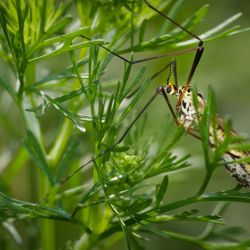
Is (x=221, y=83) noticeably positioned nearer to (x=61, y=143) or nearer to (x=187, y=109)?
(x=187, y=109)

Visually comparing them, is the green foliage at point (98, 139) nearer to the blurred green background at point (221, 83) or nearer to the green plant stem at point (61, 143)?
the green plant stem at point (61, 143)

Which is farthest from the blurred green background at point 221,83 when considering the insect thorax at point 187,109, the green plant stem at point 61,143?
the green plant stem at point 61,143

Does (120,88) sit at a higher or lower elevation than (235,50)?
lower

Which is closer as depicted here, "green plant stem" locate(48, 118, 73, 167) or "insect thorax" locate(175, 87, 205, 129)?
"green plant stem" locate(48, 118, 73, 167)

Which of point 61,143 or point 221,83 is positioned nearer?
point 61,143

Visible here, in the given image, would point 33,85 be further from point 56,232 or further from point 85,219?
point 56,232

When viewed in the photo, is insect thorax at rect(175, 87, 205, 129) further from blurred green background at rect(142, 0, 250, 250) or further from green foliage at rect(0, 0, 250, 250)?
blurred green background at rect(142, 0, 250, 250)

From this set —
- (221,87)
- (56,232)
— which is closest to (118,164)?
(56,232)

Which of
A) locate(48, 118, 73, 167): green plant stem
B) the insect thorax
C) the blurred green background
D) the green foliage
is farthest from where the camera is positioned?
the blurred green background

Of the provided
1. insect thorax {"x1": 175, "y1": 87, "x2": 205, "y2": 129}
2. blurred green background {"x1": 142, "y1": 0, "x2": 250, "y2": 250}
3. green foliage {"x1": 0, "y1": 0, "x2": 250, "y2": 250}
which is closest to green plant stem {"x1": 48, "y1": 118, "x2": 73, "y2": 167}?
green foliage {"x1": 0, "y1": 0, "x2": 250, "y2": 250}

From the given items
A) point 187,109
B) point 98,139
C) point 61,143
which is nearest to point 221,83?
point 187,109

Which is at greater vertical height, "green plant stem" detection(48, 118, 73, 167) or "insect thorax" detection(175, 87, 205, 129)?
"insect thorax" detection(175, 87, 205, 129)
